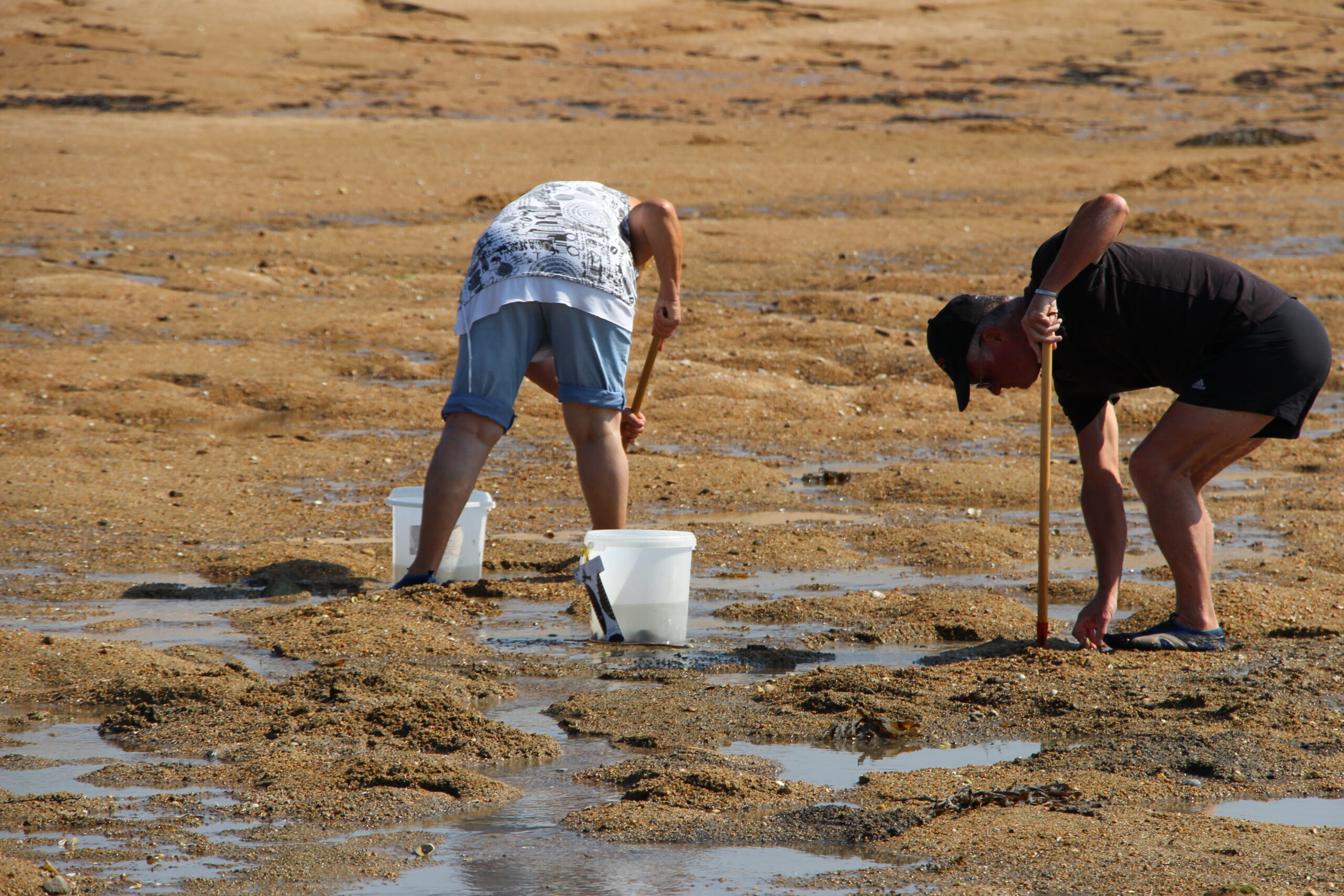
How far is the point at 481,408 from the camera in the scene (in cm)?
528

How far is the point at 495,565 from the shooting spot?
19.7ft

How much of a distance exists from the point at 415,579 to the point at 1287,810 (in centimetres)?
295

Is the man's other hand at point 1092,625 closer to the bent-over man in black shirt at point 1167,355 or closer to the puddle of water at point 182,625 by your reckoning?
the bent-over man in black shirt at point 1167,355

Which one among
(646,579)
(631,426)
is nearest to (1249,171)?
(631,426)

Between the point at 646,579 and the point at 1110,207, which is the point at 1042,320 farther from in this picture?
the point at 646,579

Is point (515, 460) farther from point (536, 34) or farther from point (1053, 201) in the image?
point (536, 34)

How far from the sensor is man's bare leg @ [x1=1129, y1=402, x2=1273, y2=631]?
464 cm

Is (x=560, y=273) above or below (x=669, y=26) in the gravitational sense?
below

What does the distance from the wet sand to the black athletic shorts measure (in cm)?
74

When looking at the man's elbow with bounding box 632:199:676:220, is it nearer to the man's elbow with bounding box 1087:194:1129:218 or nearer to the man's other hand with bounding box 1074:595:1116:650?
the man's elbow with bounding box 1087:194:1129:218

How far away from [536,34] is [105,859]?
34696 mm

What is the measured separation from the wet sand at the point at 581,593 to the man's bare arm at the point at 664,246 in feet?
3.30

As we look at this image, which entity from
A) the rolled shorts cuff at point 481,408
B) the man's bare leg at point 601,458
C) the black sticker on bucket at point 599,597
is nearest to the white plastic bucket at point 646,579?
the black sticker on bucket at point 599,597

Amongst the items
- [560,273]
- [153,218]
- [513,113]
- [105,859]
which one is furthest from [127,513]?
[513,113]
